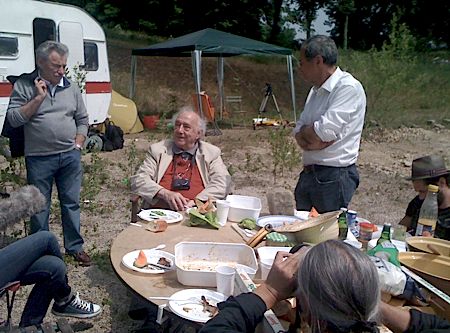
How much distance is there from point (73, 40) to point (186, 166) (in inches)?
230

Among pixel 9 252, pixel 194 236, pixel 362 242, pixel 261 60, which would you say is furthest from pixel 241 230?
→ pixel 261 60

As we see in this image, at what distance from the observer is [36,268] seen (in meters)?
2.45

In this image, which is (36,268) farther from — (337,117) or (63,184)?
(337,117)

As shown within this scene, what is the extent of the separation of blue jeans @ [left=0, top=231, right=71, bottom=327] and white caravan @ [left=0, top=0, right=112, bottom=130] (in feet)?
17.1

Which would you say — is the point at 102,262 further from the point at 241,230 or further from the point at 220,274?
the point at 220,274

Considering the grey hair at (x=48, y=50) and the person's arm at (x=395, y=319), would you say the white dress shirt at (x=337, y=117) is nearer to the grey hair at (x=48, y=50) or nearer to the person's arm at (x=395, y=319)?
the person's arm at (x=395, y=319)

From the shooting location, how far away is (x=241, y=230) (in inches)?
100.0

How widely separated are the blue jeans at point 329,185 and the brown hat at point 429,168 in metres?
0.42

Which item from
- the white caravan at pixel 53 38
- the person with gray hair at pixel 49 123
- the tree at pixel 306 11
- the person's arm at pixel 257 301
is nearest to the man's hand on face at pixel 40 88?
the person with gray hair at pixel 49 123

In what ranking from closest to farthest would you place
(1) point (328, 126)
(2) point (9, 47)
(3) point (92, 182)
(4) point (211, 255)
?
1. (4) point (211, 255)
2. (1) point (328, 126)
3. (3) point (92, 182)
4. (2) point (9, 47)

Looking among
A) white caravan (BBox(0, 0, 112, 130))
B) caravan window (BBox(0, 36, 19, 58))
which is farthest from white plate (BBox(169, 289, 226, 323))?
caravan window (BBox(0, 36, 19, 58))

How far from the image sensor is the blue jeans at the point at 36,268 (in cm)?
234

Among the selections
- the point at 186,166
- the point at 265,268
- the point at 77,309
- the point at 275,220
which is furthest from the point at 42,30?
the point at 265,268

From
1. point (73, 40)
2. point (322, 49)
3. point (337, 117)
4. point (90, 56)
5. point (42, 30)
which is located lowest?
point (337, 117)
